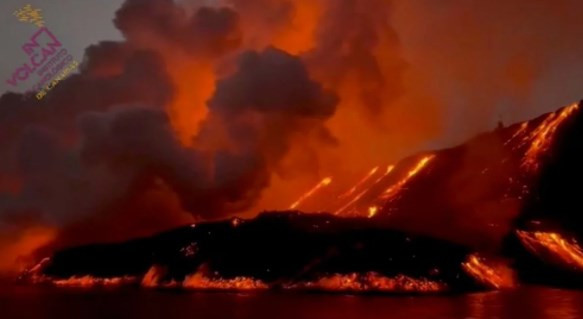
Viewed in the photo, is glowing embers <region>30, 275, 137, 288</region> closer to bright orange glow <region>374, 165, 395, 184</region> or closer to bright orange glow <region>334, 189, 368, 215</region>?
bright orange glow <region>334, 189, 368, 215</region>

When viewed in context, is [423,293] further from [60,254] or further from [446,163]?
[446,163]

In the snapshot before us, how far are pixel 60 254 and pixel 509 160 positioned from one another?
96.6 metres

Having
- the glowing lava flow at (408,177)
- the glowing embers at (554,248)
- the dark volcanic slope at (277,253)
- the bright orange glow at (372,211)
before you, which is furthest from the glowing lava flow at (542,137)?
the dark volcanic slope at (277,253)

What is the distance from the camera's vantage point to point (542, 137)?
160375 millimetres

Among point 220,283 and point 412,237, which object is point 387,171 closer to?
point 412,237

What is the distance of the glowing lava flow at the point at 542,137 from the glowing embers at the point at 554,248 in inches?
1161

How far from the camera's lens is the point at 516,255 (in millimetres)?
114938

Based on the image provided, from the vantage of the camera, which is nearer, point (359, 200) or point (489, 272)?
point (489, 272)

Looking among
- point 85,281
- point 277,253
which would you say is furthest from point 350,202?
point 85,281

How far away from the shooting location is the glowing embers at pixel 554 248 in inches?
4345

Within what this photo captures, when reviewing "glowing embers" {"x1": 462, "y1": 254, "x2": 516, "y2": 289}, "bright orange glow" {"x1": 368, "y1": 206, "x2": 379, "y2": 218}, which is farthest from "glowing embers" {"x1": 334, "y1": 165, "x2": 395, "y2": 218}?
"glowing embers" {"x1": 462, "y1": 254, "x2": 516, "y2": 289}

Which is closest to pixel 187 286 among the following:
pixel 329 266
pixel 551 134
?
pixel 329 266

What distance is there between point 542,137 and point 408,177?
34.9 meters

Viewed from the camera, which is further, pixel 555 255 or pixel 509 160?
pixel 509 160
